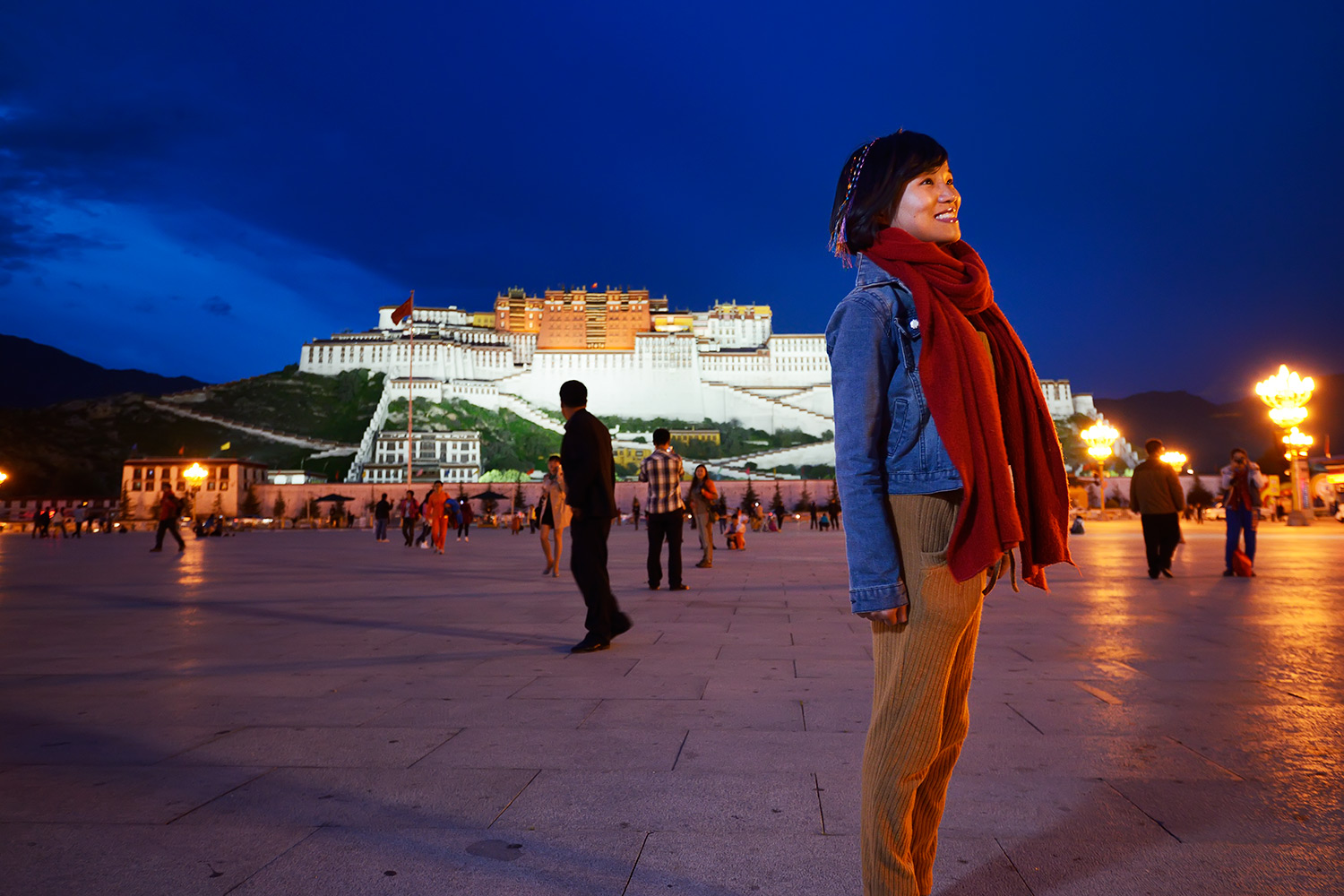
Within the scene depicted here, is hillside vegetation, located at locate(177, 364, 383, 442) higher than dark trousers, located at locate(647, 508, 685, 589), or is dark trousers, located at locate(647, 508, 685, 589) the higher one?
hillside vegetation, located at locate(177, 364, 383, 442)

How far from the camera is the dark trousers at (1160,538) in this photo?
9578mm

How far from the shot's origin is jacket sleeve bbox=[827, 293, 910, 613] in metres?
1.62

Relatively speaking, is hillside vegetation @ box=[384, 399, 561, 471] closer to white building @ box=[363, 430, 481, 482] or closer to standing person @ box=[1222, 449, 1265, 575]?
Result: white building @ box=[363, 430, 481, 482]

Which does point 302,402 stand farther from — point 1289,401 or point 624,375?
point 1289,401

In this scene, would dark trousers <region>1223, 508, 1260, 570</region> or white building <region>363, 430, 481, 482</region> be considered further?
white building <region>363, 430, 481, 482</region>

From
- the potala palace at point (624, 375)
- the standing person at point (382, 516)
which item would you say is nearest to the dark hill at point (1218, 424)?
the potala palace at point (624, 375)

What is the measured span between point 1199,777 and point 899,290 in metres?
1.95

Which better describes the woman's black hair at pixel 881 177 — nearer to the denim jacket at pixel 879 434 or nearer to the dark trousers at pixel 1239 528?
the denim jacket at pixel 879 434

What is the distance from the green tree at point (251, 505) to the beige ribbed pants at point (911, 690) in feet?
192

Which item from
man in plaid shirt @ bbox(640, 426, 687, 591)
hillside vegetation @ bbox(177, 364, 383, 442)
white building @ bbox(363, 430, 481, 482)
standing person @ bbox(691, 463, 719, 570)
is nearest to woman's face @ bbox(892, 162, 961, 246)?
man in plaid shirt @ bbox(640, 426, 687, 591)

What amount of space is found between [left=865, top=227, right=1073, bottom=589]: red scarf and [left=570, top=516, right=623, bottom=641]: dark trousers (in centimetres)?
362

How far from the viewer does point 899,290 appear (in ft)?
5.72

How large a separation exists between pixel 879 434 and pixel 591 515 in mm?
3818

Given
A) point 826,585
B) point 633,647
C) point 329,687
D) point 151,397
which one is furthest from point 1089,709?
point 151,397
